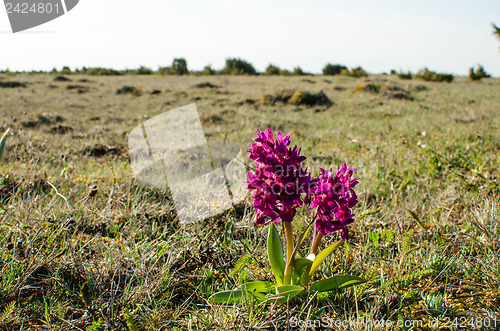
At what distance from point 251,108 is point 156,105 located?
3.65 metres

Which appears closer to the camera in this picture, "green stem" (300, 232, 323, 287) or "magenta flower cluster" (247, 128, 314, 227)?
"magenta flower cluster" (247, 128, 314, 227)

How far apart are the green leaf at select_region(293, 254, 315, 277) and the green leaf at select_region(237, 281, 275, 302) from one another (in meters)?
0.16

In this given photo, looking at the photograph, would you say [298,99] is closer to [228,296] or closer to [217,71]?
[228,296]

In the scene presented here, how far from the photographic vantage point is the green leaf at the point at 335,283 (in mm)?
1688

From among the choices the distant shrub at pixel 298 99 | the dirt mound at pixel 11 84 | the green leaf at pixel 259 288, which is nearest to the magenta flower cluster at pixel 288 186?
the green leaf at pixel 259 288

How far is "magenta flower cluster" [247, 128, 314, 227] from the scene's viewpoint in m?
1.48

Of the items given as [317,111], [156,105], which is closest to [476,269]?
[317,111]

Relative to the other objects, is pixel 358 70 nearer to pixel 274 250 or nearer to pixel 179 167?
pixel 179 167

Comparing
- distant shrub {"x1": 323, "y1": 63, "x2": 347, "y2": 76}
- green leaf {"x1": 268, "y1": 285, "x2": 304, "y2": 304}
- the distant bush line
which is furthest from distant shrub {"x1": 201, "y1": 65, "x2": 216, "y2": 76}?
green leaf {"x1": 268, "y1": 285, "x2": 304, "y2": 304}

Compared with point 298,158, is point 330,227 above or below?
below

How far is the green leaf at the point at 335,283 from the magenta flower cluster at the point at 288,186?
0.25 metres

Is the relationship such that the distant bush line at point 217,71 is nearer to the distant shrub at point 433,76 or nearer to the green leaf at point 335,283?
the distant shrub at point 433,76

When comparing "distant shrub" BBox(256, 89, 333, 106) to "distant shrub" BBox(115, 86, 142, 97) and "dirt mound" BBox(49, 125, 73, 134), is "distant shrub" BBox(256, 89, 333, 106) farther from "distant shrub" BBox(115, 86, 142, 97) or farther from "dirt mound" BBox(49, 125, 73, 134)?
"distant shrub" BBox(115, 86, 142, 97)

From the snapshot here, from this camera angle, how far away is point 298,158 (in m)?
1.52
